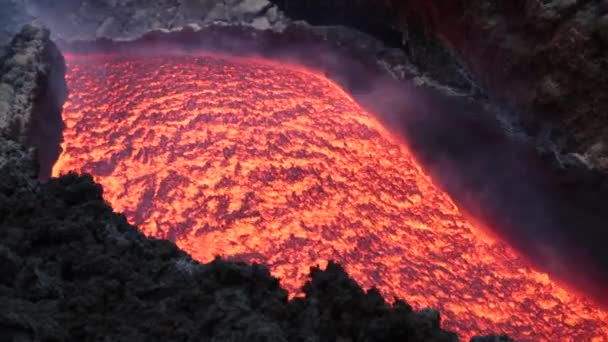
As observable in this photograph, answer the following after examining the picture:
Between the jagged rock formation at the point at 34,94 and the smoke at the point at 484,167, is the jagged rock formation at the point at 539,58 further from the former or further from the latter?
the jagged rock formation at the point at 34,94

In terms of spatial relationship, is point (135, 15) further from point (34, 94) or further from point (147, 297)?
point (147, 297)

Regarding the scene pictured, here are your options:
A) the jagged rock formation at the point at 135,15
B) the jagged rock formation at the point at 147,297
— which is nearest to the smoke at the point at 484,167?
the jagged rock formation at the point at 135,15

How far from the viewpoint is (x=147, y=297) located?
7.64ft

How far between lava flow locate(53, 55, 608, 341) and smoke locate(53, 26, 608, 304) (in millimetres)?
161

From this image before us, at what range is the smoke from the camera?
455 cm

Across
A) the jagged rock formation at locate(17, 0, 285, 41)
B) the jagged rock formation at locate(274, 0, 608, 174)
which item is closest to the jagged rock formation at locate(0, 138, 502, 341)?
the jagged rock formation at locate(274, 0, 608, 174)

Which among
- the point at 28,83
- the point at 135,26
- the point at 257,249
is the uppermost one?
the point at 135,26

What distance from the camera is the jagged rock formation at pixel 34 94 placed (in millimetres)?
4488

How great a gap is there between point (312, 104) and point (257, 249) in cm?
242

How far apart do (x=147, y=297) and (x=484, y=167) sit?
3951 millimetres

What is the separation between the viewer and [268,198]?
16.6ft

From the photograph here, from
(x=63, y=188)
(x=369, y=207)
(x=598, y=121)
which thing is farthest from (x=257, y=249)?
(x=598, y=121)

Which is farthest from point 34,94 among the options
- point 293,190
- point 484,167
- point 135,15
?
point 484,167

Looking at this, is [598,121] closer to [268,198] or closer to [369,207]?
[369,207]
